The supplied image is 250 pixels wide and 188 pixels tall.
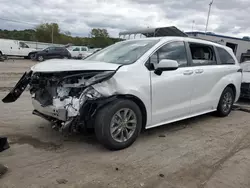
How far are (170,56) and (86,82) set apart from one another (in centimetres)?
177

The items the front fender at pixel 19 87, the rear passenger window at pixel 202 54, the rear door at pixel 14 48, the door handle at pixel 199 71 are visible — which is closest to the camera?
the front fender at pixel 19 87

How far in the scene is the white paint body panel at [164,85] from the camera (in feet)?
12.2

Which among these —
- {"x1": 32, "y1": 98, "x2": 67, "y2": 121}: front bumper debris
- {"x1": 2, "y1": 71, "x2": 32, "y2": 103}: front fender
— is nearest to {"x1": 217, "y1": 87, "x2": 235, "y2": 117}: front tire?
{"x1": 32, "y1": 98, "x2": 67, "y2": 121}: front bumper debris

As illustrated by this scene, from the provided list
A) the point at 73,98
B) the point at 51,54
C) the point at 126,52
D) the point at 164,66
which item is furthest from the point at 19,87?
the point at 51,54

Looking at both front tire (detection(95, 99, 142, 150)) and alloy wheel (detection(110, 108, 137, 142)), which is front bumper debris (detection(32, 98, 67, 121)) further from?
alloy wheel (detection(110, 108, 137, 142))

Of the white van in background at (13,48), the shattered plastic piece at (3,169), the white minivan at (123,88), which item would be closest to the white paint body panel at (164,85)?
the white minivan at (123,88)

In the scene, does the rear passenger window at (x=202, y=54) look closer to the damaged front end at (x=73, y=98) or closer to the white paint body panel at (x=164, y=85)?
the white paint body panel at (x=164, y=85)

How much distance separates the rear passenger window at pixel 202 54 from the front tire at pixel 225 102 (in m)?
0.87

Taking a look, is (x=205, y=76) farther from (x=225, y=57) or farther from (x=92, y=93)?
(x=92, y=93)

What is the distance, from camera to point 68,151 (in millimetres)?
3842

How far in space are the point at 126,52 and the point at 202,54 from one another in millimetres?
1776

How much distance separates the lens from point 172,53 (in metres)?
4.65

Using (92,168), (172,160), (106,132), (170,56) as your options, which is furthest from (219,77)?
Answer: (92,168)

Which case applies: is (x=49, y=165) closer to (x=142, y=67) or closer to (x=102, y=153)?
(x=102, y=153)
